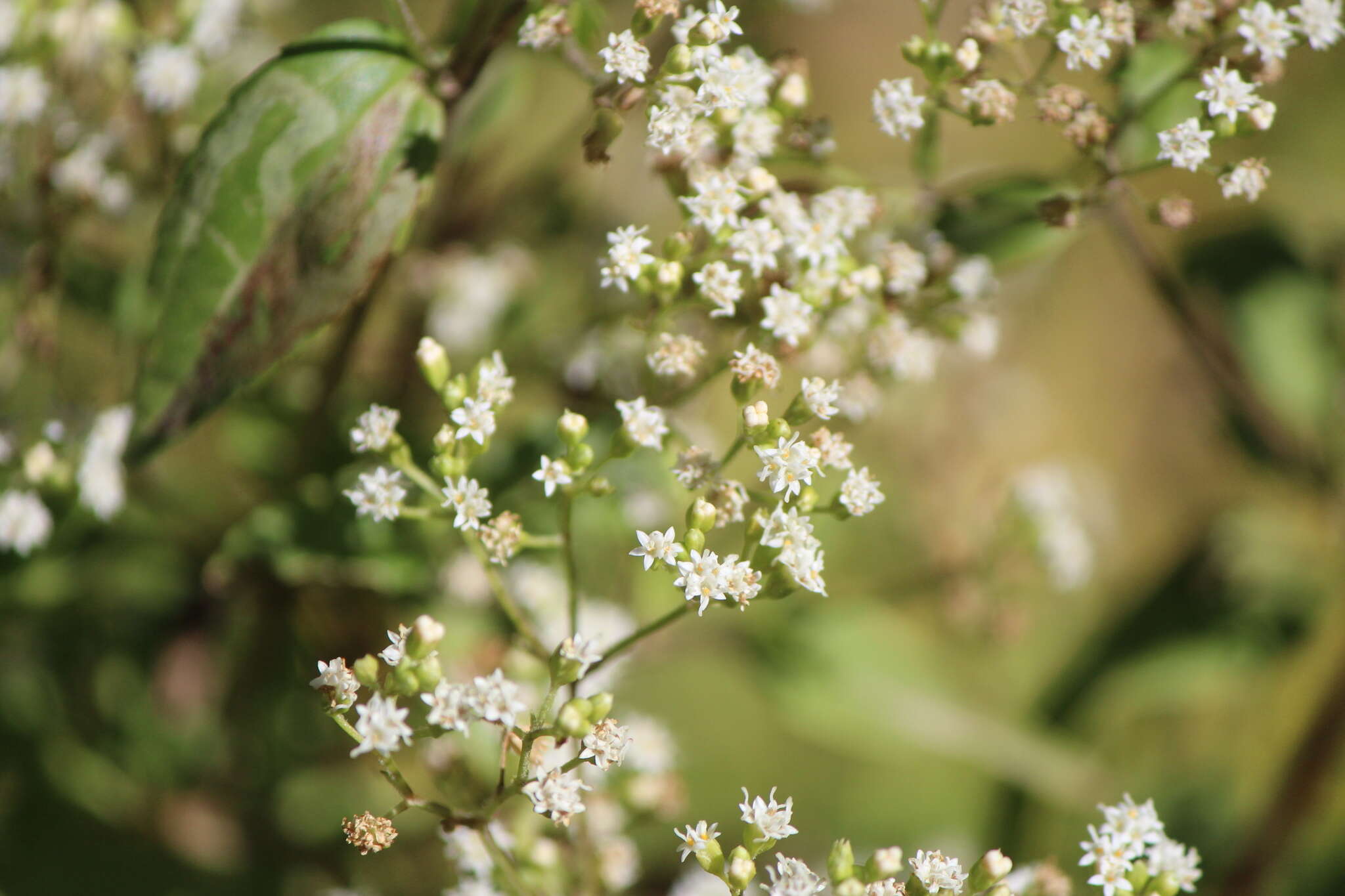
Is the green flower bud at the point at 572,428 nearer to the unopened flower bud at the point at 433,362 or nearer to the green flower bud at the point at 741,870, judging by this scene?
the unopened flower bud at the point at 433,362

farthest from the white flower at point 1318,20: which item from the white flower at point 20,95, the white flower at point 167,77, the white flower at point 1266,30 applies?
the white flower at point 20,95

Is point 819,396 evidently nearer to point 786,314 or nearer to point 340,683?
point 786,314

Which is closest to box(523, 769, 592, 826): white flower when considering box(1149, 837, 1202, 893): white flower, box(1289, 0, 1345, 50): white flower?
box(1149, 837, 1202, 893): white flower

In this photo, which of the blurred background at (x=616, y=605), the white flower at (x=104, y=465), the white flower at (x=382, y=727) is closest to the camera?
the white flower at (x=382, y=727)

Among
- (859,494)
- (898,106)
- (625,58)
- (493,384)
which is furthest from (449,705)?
(898,106)

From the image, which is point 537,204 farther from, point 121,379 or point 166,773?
point 166,773

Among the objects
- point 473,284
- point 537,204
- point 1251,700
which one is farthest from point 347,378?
point 1251,700

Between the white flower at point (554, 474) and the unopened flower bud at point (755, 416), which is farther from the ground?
the white flower at point (554, 474)
